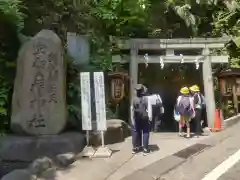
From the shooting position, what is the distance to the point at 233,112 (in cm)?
1789

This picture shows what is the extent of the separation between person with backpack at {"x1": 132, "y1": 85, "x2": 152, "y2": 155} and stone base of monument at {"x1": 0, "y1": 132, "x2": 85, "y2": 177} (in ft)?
4.76

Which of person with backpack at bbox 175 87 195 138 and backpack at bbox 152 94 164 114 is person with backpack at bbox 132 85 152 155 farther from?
person with backpack at bbox 175 87 195 138

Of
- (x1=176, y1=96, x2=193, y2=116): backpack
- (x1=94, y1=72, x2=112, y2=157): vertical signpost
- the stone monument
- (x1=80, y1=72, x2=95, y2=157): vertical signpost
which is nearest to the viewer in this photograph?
(x1=94, y1=72, x2=112, y2=157): vertical signpost

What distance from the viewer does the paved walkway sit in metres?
7.25

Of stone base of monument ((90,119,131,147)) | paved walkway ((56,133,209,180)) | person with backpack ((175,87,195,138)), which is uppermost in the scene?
person with backpack ((175,87,195,138))

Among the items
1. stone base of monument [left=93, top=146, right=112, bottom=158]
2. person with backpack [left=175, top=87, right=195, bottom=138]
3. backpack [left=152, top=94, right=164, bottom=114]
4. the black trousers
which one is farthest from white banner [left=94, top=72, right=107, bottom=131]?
the black trousers

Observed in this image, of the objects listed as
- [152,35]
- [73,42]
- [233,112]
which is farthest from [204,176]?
[233,112]

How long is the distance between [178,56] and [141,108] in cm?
545

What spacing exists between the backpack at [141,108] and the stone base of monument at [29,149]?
171 cm

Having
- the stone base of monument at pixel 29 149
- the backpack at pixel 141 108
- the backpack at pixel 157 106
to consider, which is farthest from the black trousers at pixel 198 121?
the stone base of monument at pixel 29 149

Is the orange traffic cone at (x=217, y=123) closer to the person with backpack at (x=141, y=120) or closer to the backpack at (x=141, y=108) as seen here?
the person with backpack at (x=141, y=120)

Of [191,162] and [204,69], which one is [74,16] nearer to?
[204,69]

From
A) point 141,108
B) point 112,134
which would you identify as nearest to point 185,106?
point 112,134

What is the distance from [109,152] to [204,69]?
253 inches
